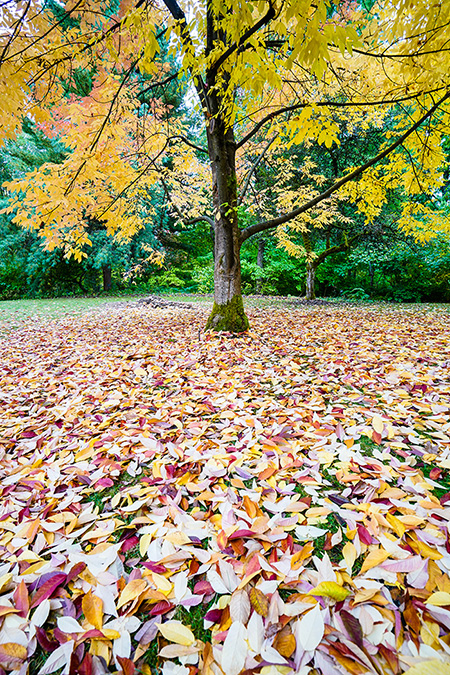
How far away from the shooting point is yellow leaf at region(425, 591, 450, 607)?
0.94 m

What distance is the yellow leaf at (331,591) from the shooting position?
98cm

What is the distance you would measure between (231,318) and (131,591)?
400 centimetres

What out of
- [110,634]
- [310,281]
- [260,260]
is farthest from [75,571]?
[260,260]

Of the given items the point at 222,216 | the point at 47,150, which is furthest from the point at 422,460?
the point at 47,150

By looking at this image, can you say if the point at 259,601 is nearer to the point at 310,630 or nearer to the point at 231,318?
the point at 310,630

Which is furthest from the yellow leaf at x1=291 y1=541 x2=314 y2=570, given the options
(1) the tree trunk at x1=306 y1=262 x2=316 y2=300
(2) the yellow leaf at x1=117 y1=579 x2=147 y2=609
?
(1) the tree trunk at x1=306 y1=262 x2=316 y2=300

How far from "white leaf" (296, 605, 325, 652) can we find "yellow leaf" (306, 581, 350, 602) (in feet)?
0.20

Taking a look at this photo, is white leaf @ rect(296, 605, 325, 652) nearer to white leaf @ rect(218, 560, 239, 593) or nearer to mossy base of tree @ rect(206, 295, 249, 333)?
white leaf @ rect(218, 560, 239, 593)

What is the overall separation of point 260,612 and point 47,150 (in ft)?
61.4

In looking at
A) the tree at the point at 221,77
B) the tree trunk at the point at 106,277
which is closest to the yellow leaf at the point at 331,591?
the tree at the point at 221,77

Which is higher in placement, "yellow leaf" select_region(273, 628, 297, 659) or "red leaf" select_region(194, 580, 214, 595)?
"yellow leaf" select_region(273, 628, 297, 659)

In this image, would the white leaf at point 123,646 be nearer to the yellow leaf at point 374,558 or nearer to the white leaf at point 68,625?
the white leaf at point 68,625

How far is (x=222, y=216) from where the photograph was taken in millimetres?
4559

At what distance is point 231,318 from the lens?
15.9 ft
